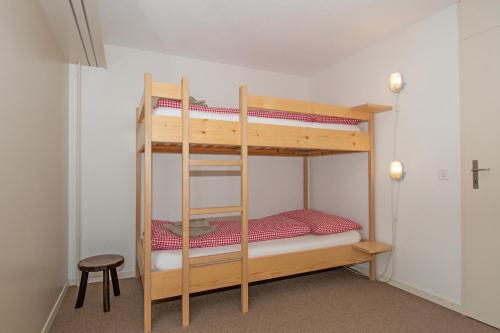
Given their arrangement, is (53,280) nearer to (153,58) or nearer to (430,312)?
(153,58)

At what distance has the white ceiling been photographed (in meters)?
2.30

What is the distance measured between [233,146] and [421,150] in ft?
5.54

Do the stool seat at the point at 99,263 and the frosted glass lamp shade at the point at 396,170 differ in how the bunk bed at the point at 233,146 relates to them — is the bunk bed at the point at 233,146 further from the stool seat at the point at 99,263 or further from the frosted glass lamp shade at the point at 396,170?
the frosted glass lamp shade at the point at 396,170

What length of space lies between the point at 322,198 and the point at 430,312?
1.73 meters

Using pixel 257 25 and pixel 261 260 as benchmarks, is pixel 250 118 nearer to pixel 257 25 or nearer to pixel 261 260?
pixel 257 25

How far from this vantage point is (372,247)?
2701 mm

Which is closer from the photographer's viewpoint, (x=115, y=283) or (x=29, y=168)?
(x=29, y=168)

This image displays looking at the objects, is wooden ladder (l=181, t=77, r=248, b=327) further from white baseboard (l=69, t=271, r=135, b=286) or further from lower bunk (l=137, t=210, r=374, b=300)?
white baseboard (l=69, t=271, r=135, b=286)

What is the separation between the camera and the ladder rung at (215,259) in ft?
6.80

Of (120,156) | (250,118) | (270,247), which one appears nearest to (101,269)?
(120,156)

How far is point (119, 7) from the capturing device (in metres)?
2.30

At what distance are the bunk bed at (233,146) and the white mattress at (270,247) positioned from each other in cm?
3

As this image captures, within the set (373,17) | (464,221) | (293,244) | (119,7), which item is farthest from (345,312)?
(119,7)

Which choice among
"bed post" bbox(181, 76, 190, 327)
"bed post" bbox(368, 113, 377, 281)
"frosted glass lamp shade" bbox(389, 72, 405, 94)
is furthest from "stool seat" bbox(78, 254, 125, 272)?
"frosted glass lamp shade" bbox(389, 72, 405, 94)
